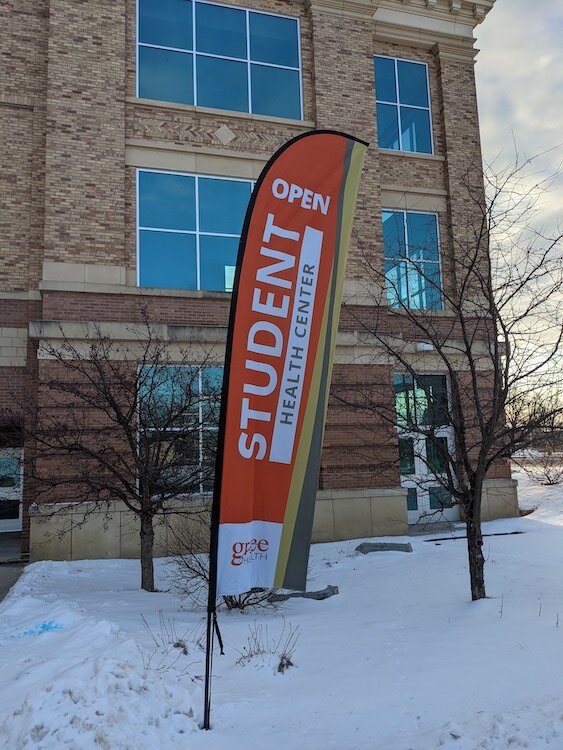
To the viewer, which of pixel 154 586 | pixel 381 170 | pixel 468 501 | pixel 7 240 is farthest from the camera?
pixel 381 170

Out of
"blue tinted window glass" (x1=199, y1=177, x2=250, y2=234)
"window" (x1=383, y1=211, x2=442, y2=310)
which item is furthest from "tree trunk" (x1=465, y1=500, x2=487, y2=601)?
"blue tinted window glass" (x1=199, y1=177, x2=250, y2=234)

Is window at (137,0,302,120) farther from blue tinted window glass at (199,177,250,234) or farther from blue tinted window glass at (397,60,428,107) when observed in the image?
blue tinted window glass at (397,60,428,107)

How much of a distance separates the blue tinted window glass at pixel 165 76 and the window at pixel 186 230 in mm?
1821

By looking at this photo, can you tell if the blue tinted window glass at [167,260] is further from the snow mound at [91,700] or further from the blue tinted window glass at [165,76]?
the snow mound at [91,700]

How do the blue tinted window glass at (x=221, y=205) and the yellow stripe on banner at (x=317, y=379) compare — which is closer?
the yellow stripe on banner at (x=317, y=379)

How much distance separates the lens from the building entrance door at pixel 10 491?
14.0 meters

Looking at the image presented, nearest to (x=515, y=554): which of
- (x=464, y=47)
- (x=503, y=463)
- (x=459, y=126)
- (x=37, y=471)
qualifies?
(x=503, y=463)

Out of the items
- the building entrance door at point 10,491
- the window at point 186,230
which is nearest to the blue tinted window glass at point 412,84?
the window at point 186,230

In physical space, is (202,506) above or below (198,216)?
below

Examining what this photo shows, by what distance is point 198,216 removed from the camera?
45.4 feet

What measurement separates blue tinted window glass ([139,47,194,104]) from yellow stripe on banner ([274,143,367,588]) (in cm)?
963

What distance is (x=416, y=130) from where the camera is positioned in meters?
16.4

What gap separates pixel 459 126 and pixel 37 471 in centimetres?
1294

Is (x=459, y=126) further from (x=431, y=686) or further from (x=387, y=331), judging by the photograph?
(x=431, y=686)
